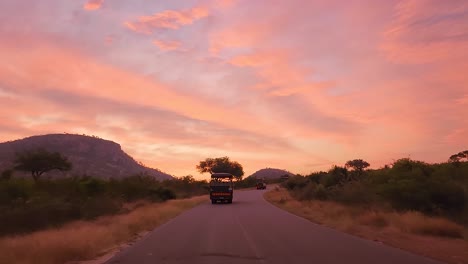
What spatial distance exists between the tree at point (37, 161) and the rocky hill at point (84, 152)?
40.9m

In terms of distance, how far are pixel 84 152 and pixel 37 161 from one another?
71793 millimetres

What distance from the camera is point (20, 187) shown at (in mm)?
36375

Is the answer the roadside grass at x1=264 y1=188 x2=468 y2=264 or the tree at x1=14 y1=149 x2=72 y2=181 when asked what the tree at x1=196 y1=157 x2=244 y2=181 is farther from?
the roadside grass at x1=264 y1=188 x2=468 y2=264

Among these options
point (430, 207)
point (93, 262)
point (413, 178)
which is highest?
point (413, 178)

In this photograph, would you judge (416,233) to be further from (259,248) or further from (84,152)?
(84,152)

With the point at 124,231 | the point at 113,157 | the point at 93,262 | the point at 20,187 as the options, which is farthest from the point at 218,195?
the point at 113,157

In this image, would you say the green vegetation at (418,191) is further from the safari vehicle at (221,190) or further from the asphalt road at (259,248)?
the safari vehicle at (221,190)

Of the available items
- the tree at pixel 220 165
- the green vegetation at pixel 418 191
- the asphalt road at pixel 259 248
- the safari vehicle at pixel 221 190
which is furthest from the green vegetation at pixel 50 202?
the tree at pixel 220 165

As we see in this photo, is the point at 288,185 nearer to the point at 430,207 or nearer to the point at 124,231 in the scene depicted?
the point at 430,207

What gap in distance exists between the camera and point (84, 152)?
14025cm

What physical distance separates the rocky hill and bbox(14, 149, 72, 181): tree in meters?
40.9

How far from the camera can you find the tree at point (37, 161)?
69688 millimetres

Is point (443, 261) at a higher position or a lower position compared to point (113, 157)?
lower

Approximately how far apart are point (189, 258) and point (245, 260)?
5.44 feet
